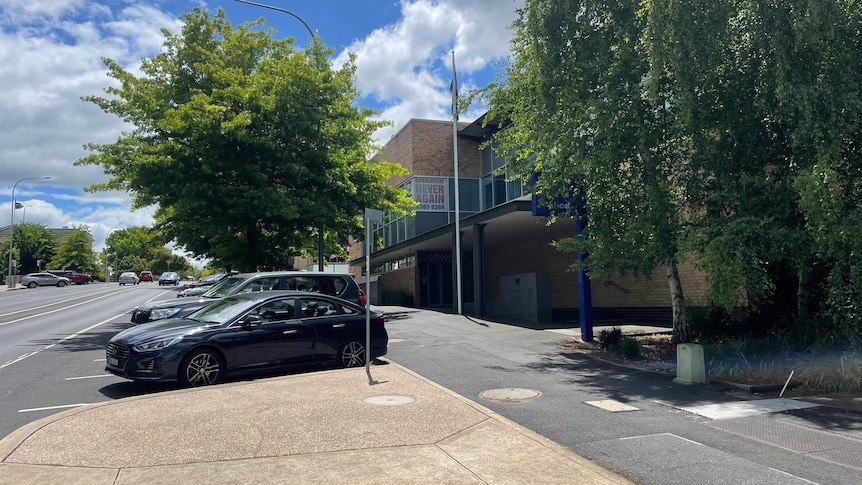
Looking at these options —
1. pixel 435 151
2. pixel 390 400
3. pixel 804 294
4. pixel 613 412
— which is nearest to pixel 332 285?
pixel 390 400

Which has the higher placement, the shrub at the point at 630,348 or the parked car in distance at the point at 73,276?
the parked car in distance at the point at 73,276

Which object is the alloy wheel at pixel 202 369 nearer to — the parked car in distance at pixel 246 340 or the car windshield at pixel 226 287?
the parked car in distance at pixel 246 340

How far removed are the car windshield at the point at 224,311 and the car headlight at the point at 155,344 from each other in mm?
763

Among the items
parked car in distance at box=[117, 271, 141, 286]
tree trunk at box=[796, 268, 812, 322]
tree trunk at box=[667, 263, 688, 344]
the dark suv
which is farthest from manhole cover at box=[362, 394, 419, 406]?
parked car in distance at box=[117, 271, 141, 286]

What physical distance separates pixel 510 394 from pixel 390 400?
177 centimetres

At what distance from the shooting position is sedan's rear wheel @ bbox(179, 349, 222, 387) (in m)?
8.71

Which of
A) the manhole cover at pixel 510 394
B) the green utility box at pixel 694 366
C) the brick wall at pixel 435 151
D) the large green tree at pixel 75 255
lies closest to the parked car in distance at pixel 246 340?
the manhole cover at pixel 510 394

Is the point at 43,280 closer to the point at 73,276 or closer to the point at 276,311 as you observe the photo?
the point at 73,276

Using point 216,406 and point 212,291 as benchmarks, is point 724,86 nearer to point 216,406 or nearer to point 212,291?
point 216,406

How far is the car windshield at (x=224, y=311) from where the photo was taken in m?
9.55

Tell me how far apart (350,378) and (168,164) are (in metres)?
11.5

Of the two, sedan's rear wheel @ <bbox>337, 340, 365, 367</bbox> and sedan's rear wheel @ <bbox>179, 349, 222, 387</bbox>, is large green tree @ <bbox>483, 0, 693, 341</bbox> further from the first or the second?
sedan's rear wheel @ <bbox>179, 349, 222, 387</bbox>

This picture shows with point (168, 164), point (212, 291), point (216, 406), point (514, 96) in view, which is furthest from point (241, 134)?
point (216, 406)

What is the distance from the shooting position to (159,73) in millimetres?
21547
